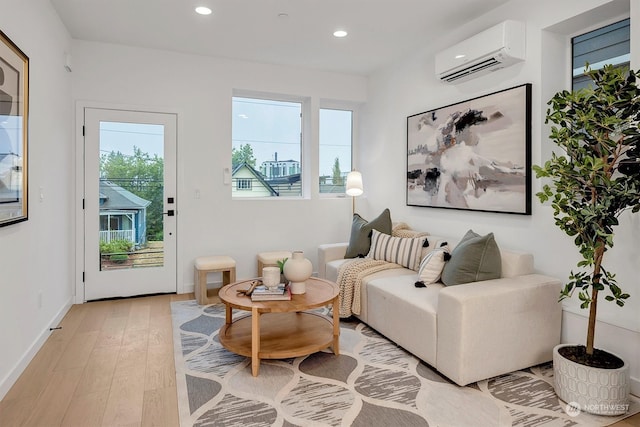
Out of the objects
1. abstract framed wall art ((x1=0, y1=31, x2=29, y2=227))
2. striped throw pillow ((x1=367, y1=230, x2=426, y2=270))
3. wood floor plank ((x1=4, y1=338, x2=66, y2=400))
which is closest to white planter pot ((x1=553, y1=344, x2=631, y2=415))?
striped throw pillow ((x1=367, y1=230, x2=426, y2=270))

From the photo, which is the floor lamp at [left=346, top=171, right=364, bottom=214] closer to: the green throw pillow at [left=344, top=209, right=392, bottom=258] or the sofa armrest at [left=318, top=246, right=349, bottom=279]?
the green throw pillow at [left=344, top=209, right=392, bottom=258]

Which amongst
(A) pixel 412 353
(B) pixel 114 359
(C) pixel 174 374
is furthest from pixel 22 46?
(A) pixel 412 353

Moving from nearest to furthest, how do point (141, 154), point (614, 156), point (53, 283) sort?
point (614, 156)
point (53, 283)
point (141, 154)

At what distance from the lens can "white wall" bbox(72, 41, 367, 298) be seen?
4090 millimetres

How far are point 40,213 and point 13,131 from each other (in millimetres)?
824

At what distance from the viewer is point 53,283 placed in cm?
330

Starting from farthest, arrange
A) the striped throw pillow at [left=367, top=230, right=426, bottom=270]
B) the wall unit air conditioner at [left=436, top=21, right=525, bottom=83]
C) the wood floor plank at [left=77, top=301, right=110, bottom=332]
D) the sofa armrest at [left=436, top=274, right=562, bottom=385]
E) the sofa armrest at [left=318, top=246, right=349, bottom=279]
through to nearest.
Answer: the sofa armrest at [left=318, top=246, right=349, bottom=279]
the striped throw pillow at [left=367, top=230, right=426, bottom=270]
the wood floor plank at [left=77, top=301, right=110, bottom=332]
the wall unit air conditioner at [left=436, top=21, right=525, bottom=83]
the sofa armrest at [left=436, top=274, right=562, bottom=385]

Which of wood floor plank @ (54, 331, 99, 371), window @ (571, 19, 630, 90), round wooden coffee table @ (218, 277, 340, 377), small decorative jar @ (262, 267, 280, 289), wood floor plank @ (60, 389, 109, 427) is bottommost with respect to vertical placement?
wood floor plank @ (60, 389, 109, 427)

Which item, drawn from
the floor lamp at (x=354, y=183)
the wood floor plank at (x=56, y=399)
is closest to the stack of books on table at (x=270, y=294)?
the wood floor plank at (x=56, y=399)

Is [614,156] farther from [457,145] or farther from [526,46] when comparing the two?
[457,145]

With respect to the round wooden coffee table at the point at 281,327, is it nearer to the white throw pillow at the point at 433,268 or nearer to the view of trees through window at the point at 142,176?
the white throw pillow at the point at 433,268

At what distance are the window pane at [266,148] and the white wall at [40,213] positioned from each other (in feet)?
5.78

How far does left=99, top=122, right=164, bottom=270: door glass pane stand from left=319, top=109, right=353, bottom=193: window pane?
79.8 inches

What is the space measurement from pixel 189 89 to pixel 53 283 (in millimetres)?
2390
